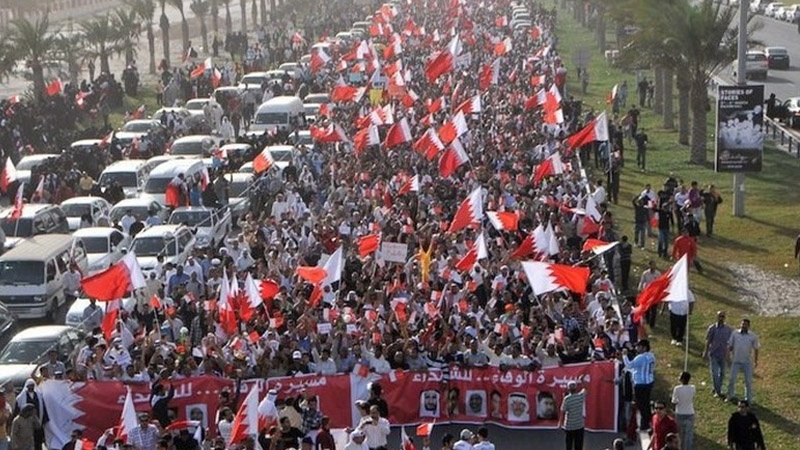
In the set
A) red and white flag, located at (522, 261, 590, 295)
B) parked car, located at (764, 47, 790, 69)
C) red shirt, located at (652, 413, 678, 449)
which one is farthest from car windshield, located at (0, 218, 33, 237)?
parked car, located at (764, 47, 790, 69)

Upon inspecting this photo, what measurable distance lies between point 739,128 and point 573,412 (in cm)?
1617

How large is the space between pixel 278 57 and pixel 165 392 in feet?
171

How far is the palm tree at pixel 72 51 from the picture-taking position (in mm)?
59938

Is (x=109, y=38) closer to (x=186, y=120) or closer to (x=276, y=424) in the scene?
(x=186, y=120)

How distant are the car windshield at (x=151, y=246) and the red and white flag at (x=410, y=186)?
16.9ft

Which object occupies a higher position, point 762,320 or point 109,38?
point 109,38

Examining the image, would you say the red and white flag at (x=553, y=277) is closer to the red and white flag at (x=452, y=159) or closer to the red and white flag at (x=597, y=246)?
the red and white flag at (x=597, y=246)

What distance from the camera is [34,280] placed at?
1152 inches

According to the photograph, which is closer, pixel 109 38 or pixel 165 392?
pixel 165 392

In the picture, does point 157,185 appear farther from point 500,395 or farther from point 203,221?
A: point 500,395

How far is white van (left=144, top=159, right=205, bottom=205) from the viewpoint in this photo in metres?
37.4

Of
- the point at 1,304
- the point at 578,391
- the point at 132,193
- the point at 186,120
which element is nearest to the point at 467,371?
the point at 578,391

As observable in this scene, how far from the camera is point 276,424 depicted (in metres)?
18.8

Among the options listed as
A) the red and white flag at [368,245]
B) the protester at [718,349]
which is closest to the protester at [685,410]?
the protester at [718,349]
